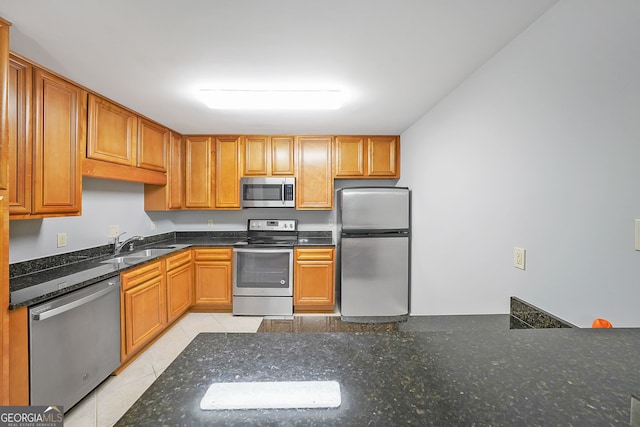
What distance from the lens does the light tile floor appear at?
178 centimetres

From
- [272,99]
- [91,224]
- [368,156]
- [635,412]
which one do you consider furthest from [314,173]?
[635,412]

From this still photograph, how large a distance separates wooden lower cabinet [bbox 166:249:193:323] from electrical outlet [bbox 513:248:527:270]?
3001 millimetres

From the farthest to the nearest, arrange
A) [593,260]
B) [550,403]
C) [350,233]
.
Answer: [350,233] → [593,260] → [550,403]

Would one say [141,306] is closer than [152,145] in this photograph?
Yes

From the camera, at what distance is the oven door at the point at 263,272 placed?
3.34 meters

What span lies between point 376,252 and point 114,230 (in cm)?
281

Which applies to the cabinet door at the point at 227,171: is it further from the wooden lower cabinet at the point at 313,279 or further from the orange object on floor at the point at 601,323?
the orange object on floor at the point at 601,323

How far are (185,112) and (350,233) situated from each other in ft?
7.01

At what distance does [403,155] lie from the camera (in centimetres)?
345

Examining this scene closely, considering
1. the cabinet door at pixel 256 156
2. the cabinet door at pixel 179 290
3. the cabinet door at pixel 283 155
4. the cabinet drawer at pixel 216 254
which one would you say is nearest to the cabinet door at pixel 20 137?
the cabinet door at pixel 179 290

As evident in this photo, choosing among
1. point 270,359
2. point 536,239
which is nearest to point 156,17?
point 270,359

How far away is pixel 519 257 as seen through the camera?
1.45 meters

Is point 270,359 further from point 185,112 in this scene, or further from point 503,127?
point 185,112

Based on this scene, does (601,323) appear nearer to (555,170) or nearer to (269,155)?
(555,170)
